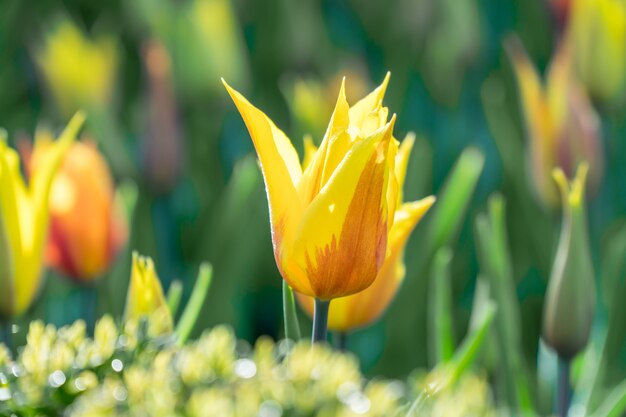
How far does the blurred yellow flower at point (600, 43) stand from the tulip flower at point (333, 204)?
0.64 m

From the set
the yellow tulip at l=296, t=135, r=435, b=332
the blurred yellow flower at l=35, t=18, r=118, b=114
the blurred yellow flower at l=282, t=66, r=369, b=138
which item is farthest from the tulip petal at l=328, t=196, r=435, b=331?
the blurred yellow flower at l=35, t=18, r=118, b=114

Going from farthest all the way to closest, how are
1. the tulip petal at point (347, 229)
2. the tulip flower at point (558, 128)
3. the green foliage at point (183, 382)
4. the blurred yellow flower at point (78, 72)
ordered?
the blurred yellow flower at point (78, 72) → the tulip flower at point (558, 128) → the tulip petal at point (347, 229) → the green foliage at point (183, 382)

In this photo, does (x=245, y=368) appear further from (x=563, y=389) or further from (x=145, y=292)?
(x=563, y=389)

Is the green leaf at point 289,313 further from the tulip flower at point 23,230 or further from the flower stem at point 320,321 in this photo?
the tulip flower at point 23,230

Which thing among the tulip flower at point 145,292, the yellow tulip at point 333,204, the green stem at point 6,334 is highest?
the yellow tulip at point 333,204

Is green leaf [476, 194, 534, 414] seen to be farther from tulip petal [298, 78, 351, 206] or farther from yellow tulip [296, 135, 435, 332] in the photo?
tulip petal [298, 78, 351, 206]

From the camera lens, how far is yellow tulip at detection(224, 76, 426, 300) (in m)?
0.60

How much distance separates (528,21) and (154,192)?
2.69 feet

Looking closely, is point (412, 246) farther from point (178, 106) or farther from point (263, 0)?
point (263, 0)

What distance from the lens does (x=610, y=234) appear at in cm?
152

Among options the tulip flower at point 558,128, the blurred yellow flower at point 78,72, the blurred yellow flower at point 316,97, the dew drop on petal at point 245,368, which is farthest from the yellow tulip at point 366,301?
the blurred yellow flower at point 78,72

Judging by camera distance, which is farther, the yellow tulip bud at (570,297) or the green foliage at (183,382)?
the yellow tulip bud at (570,297)

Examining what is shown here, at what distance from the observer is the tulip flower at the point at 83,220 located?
1.01 metres

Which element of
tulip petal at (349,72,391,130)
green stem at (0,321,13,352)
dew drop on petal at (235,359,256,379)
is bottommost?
green stem at (0,321,13,352)
